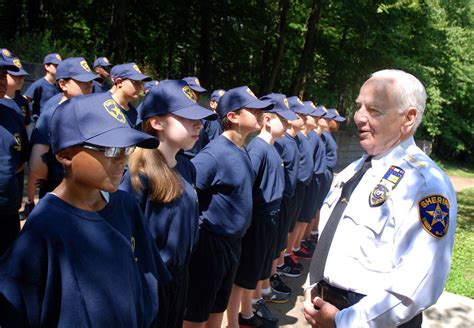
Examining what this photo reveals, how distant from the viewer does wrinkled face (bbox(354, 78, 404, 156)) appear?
86.0 inches

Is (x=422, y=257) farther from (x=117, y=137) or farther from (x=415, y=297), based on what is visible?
(x=117, y=137)

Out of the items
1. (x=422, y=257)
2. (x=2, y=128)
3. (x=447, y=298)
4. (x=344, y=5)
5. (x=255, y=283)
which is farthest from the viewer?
(x=344, y=5)

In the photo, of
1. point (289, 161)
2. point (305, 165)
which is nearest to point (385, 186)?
point (289, 161)

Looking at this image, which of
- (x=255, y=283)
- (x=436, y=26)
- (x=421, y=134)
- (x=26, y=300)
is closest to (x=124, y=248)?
(x=26, y=300)

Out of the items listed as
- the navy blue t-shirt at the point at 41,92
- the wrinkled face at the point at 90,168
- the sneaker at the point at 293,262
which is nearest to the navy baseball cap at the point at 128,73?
the navy blue t-shirt at the point at 41,92

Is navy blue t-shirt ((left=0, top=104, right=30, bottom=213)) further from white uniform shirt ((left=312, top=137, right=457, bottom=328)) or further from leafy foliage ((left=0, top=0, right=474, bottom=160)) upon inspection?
leafy foliage ((left=0, top=0, right=474, bottom=160))

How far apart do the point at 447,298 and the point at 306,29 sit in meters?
15.2

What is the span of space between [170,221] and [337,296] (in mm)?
1040

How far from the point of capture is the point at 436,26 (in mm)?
18672

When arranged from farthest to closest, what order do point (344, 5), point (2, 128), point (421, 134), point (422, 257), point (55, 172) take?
point (421, 134)
point (344, 5)
point (55, 172)
point (2, 128)
point (422, 257)

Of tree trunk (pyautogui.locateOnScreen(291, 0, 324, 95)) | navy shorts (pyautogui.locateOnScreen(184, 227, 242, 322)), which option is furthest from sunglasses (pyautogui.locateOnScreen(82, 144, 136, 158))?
tree trunk (pyautogui.locateOnScreen(291, 0, 324, 95))

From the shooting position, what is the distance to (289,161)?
534 centimetres

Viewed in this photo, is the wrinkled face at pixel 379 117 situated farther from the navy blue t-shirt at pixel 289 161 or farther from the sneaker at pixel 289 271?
the sneaker at pixel 289 271

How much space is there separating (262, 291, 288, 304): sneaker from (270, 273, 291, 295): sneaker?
0.05 metres
